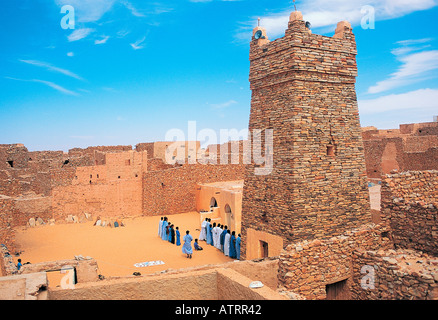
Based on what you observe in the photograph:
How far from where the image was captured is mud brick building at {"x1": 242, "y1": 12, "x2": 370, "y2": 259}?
9586mm

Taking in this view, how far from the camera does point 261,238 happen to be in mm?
10617

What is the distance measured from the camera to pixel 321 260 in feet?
27.3

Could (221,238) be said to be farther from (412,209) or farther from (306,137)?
(412,209)

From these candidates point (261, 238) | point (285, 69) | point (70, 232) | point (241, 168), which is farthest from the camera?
point (241, 168)

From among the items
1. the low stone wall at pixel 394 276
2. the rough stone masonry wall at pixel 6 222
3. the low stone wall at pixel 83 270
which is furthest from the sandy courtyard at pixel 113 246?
the low stone wall at pixel 394 276

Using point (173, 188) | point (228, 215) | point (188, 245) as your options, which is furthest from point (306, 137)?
point (173, 188)

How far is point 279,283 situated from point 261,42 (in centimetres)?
682

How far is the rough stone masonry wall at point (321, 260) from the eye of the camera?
7.90 m

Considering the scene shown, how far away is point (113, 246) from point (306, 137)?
11.0 meters

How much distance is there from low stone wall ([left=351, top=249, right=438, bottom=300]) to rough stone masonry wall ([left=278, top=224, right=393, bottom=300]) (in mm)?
312

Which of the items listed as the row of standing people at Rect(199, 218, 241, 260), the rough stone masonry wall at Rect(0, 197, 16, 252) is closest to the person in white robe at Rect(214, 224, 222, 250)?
the row of standing people at Rect(199, 218, 241, 260)

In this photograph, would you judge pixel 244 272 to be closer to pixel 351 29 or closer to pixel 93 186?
pixel 351 29

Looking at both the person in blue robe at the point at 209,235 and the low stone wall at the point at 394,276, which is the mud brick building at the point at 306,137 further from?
the person in blue robe at the point at 209,235
